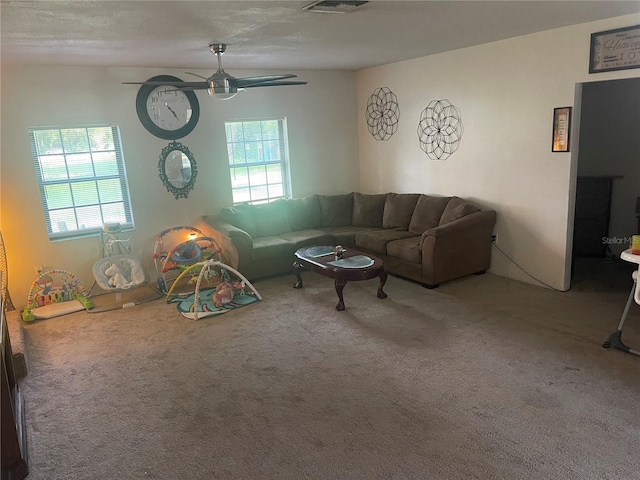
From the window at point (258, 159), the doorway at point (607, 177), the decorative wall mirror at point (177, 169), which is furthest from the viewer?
the window at point (258, 159)

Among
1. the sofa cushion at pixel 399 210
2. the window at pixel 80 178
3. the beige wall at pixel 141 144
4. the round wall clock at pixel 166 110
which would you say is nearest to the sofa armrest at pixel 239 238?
the beige wall at pixel 141 144

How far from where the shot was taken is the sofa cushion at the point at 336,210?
6289 millimetres

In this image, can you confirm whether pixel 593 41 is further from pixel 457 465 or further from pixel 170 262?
pixel 170 262

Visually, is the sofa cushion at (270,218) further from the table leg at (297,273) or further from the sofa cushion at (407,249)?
the sofa cushion at (407,249)

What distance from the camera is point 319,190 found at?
22.0 feet

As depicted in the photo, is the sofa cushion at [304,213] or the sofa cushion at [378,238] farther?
the sofa cushion at [304,213]

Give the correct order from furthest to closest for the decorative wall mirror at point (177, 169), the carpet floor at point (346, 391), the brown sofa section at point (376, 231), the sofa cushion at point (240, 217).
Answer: the sofa cushion at point (240, 217) → the decorative wall mirror at point (177, 169) → the brown sofa section at point (376, 231) → the carpet floor at point (346, 391)

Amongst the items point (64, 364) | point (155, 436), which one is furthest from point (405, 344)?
point (64, 364)

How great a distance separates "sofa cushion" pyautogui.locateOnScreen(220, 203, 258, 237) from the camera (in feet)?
18.5

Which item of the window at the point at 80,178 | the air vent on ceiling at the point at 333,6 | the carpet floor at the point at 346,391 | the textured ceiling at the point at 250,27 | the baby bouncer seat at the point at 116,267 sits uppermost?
the textured ceiling at the point at 250,27

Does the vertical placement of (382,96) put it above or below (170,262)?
above

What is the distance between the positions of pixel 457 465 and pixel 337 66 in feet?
16.5

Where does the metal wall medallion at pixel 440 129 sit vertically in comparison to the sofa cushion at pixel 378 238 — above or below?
above

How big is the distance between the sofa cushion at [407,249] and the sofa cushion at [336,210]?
121cm
